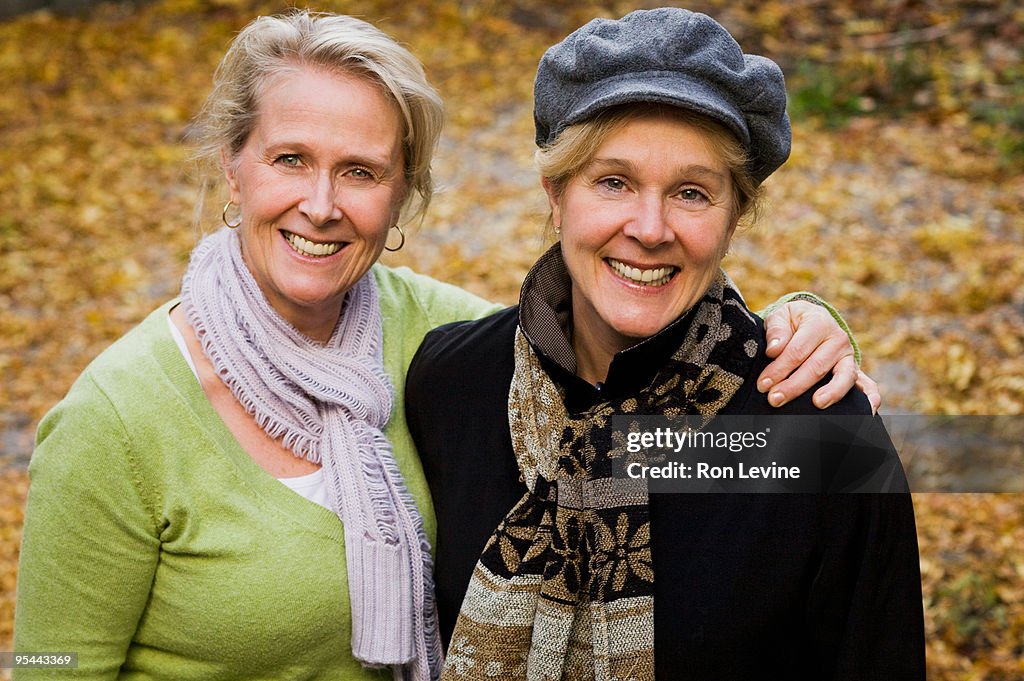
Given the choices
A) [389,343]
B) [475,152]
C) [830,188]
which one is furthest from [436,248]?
[389,343]

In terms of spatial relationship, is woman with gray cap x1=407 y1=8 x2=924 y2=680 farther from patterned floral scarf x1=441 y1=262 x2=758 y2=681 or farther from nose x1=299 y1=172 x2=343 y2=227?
nose x1=299 y1=172 x2=343 y2=227

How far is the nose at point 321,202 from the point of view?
2.44 metres

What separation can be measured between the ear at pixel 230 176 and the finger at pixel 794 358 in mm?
1284

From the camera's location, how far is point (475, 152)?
846 cm

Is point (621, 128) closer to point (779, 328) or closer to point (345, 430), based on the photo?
point (779, 328)

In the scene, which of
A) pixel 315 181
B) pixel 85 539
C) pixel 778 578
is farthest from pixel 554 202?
pixel 85 539

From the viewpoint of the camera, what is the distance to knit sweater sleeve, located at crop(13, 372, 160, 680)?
7.50 feet

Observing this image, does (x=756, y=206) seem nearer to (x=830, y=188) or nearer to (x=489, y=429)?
(x=489, y=429)

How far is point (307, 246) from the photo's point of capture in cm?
250

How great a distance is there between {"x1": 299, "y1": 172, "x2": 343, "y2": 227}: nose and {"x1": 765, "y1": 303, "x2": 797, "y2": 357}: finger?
0.99 m

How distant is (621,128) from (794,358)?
0.60 meters

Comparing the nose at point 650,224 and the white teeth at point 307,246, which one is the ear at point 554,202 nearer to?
the nose at point 650,224

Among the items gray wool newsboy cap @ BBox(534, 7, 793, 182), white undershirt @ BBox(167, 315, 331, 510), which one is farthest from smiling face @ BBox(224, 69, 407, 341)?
gray wool newsboy cap @ BBox(534, 7, 793, 182)

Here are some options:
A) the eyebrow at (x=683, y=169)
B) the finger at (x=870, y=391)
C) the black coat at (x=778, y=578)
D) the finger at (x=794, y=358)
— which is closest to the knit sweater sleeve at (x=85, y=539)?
the black coat at (x=778, y=578)
